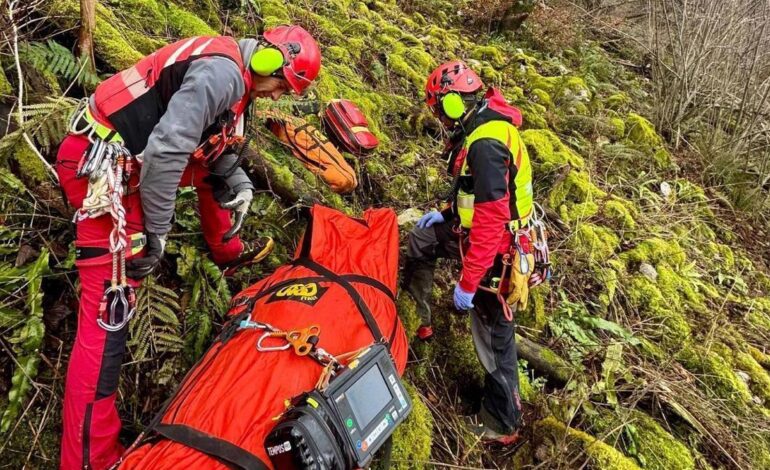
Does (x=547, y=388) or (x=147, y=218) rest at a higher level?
(x=147, y=218)

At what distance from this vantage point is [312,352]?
2709mm

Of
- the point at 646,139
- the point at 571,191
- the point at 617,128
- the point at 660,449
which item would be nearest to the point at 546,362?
the point at 660,449

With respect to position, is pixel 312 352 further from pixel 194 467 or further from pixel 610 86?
pixel 610 86

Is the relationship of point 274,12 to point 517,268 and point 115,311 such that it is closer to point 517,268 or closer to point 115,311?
point 517,268

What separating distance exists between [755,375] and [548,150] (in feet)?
12.0

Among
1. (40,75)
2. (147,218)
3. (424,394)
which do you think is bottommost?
(424,394)

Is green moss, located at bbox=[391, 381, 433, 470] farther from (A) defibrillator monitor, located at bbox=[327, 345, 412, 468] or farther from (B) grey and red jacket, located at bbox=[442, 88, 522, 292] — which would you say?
(B) grey and red jacket, located at bbox=[442, 88, 522, 292]

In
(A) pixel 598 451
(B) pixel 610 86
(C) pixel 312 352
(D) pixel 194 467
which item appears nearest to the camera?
(D) pixel 194 467

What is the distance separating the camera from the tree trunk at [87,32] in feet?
11.9

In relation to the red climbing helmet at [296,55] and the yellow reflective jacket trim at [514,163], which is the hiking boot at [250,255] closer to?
the red climbing helmet at [296,55]

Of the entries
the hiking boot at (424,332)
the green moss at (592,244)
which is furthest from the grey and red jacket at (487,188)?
the green moss at (592,244)

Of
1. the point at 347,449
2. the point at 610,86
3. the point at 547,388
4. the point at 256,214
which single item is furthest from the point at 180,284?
the point at 610,86

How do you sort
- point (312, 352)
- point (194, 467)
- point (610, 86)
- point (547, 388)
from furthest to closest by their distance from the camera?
point (610, 86), point (547, 388), point (312, 352), point (194, 467)

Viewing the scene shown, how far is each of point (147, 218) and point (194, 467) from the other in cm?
136
